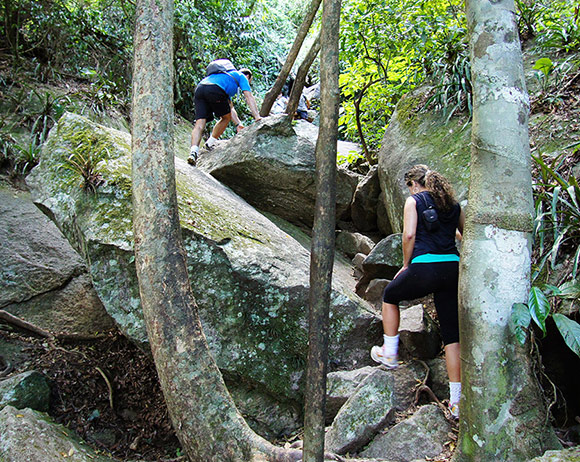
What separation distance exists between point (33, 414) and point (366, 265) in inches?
135

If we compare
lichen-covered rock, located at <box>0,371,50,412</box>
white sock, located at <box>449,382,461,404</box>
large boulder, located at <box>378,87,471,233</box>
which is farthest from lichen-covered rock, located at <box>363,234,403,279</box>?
lichen-covered rock, located at <box>0,371,50,412</box>

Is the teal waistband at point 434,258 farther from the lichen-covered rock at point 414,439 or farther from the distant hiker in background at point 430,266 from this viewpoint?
the lichen-covered rock at point 414,439

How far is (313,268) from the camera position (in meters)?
2.08

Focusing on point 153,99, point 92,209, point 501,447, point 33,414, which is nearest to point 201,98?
point 92,209

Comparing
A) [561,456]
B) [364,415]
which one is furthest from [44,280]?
[561,456]

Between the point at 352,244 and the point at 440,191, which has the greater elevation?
the point at 440,191

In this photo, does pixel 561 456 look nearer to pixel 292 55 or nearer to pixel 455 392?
pixel 455 392

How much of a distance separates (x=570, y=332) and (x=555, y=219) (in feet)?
4.87

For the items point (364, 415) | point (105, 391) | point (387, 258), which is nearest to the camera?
point (364, 415)

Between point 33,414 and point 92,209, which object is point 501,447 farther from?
point 92,209

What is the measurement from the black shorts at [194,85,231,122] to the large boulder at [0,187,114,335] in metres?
2.47

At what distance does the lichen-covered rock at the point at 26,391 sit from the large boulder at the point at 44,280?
86 centimetres

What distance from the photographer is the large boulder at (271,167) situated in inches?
240

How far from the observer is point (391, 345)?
3.52 meters
